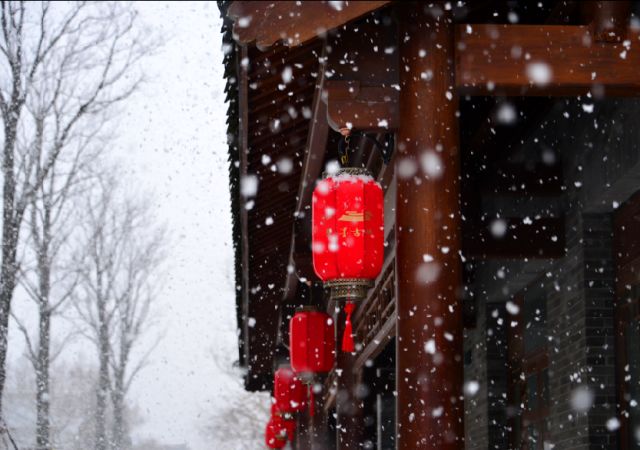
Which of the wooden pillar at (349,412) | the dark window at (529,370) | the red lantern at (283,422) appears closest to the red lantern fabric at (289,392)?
the red lantern at (283,422)

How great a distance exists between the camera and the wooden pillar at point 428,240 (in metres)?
4.71

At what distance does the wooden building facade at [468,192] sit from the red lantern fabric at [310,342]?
277 millimetres

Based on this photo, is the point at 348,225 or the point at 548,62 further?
the point at 348,225

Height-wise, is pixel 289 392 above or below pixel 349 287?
below

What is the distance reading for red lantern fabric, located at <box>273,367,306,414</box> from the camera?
14.3m

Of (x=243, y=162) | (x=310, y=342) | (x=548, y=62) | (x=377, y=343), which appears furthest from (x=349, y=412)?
(x=548, y=62)

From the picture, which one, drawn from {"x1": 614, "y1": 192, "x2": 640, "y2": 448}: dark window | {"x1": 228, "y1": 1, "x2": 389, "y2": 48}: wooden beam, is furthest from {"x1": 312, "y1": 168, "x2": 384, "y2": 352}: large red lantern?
{"x1": 614, "y1": 192, "x2": 640, "y2": 448}: dark window

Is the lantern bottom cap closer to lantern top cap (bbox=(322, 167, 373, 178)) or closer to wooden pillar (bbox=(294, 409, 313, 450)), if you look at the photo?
lantern top cap (bbox=(322, 167, 373, 178))

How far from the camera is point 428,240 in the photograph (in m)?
4.82

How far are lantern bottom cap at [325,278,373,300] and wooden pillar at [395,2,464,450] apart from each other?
2.29 ft

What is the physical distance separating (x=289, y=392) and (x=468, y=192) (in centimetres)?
702

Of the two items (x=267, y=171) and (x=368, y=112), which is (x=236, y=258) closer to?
(x=267, y=171)

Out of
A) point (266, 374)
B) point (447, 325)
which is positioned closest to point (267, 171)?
point (447, 325)

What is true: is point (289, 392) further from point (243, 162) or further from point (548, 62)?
point (548, 62)
